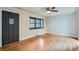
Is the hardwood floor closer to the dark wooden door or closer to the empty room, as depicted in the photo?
the empty room

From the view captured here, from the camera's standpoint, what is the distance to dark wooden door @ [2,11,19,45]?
4.08 m

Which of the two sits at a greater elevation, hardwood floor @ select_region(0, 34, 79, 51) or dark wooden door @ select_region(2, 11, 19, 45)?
dark wooden door @ select_region(2, 11, 19, 45)

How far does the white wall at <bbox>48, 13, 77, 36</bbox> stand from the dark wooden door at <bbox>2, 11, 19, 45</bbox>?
1.79 m

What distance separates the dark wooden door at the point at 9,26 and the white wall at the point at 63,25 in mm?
1790

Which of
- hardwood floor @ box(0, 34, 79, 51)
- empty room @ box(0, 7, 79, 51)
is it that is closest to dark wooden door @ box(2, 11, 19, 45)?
empty room @ box(0, 7, 79, 51)

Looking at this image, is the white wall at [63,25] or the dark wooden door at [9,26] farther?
the dark wooden door at [9,26]

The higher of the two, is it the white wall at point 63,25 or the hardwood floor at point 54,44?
the white wall at point 63,25

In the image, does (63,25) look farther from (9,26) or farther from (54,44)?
(9,26)

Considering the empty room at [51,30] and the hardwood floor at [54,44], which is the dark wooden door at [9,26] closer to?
the empty room at [51,30]

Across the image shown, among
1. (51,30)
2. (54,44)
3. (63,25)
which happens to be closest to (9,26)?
(51,30)

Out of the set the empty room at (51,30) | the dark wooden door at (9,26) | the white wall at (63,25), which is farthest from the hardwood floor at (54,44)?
the dark wooden door at (9,26)

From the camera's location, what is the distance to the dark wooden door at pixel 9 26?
4.08 m

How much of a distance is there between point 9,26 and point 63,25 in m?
2.33
